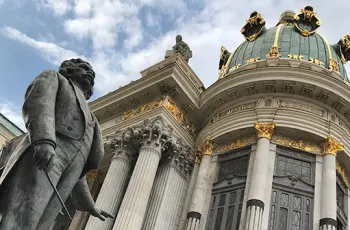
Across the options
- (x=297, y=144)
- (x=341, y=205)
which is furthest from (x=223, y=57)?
(x=341, y=205)

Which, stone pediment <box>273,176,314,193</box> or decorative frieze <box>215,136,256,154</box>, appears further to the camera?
decorative frieze <box>215,136,256,154</box>

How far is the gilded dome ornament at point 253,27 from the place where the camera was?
948 inches

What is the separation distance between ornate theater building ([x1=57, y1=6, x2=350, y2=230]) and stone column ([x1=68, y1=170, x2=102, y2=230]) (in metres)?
0.09

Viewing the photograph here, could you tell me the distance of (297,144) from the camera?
1683 centimetres

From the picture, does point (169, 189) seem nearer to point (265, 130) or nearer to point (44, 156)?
point (265, 130)

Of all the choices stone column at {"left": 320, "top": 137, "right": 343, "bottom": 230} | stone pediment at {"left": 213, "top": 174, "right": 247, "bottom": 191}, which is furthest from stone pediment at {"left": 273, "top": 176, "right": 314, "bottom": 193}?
stone pediment at {"left": 213, "top": 174, "right": 247, "bottom": 191}

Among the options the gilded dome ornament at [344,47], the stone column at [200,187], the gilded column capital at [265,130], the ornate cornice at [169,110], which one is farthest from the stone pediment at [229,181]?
the gilded dome ornament at [344,47]

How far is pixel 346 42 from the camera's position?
2462 centimetres

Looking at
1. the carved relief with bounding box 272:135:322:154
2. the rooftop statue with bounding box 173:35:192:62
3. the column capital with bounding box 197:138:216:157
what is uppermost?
the rooftop statue with bounding box 173:35:192:62

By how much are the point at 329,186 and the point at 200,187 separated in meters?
4.51

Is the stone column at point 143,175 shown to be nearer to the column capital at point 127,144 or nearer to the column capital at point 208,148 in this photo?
the column capital at point 127,144

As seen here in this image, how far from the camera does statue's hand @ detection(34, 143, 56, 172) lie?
3.82 metres

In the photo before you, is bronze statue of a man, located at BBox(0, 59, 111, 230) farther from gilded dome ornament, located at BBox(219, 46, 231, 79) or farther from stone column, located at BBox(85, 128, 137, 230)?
gilded dome ornament, located at BBox(219, 46, 231, 79)

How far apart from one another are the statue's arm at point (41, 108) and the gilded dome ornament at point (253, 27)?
2030 centimetres
